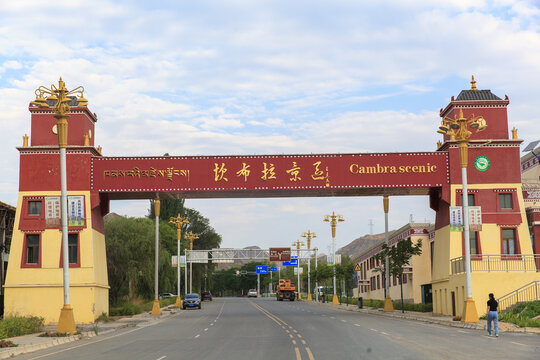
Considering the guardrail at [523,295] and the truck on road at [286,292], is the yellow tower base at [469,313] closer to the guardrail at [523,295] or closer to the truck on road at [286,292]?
the guardrail at [523,295]

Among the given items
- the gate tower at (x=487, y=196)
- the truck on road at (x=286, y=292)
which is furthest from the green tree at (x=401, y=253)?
the truck on road at (x=286, y=292)

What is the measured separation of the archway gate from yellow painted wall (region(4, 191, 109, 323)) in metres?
0.06

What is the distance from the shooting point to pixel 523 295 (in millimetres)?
36625

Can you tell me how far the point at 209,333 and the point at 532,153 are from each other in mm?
47048

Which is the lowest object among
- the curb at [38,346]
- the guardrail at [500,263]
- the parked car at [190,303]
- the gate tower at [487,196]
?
the parked car at [190,303]

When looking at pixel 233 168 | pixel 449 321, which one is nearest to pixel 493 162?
pixel 449 321

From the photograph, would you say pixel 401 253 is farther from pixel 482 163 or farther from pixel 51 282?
pixel 51 282

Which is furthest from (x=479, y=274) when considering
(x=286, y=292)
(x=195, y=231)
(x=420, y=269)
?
(x=195, y=231)

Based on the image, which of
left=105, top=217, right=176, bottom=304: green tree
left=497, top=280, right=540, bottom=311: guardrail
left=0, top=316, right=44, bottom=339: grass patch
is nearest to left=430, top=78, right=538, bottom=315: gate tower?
left=497, top=280, right=540, bottom=311: guardrail

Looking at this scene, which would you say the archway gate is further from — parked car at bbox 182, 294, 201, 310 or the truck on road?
the truck on road

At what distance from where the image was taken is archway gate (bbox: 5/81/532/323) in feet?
131

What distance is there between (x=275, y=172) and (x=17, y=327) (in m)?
18.2

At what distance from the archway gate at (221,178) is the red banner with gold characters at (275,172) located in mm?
62

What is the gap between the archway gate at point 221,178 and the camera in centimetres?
3997
